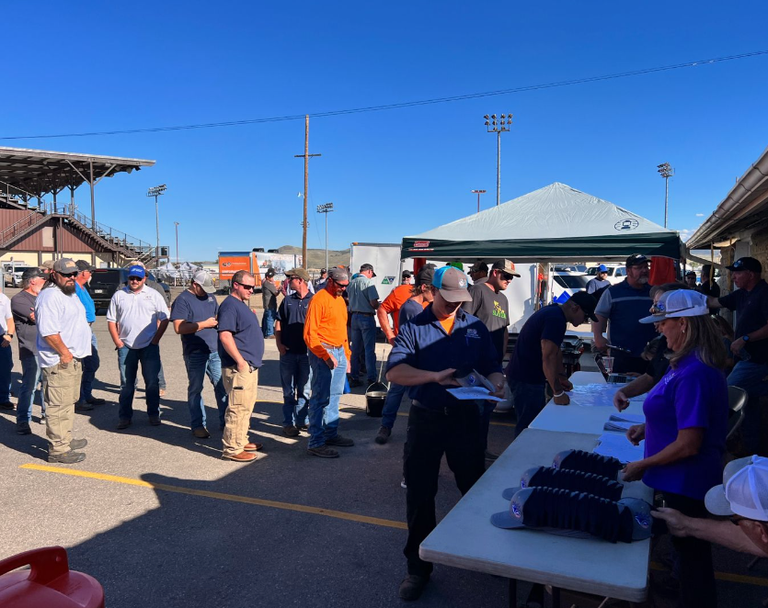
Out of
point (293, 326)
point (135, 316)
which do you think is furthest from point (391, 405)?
point (135, 316)

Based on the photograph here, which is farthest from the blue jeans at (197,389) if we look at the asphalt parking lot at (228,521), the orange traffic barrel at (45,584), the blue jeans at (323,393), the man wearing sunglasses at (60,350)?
the orange traffic barrel at (45,584)

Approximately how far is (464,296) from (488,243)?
5.18 m

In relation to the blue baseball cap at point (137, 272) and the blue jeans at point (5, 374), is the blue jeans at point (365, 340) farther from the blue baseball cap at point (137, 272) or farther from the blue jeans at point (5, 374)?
the blue jeans at point (5, 374)

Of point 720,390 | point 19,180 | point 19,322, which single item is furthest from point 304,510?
point 19,180

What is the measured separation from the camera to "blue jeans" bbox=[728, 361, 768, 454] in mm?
5211

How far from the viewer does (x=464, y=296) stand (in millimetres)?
3242

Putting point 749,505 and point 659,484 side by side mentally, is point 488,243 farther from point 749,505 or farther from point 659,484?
point 749,505

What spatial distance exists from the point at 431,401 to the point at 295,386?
3.54m

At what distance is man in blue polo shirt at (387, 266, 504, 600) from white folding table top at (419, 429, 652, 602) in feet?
2.12

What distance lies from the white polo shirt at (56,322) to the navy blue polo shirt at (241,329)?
4.55ft

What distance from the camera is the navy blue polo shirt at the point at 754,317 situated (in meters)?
5.34

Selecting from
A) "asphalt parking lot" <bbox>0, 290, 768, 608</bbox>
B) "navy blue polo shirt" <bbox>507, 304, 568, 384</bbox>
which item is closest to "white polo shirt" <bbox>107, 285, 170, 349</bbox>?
"asphalt parking lot" <bbox>0, 290, 768, 608</bbox>

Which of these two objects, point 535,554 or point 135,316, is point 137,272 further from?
point 535,554

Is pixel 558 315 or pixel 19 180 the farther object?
pixel 19 180
